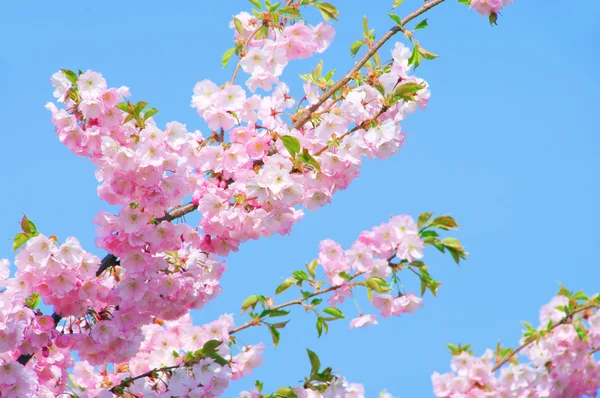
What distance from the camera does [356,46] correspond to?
13.6ft

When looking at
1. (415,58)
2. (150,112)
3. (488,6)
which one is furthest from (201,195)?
(488,6)

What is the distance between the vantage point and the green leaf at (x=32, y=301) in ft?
12.9

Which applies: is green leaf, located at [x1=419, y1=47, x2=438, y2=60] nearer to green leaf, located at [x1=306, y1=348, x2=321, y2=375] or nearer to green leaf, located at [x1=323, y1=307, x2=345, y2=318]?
green leaf, located at [x1=323, y1=307, x2=345, y2=318]

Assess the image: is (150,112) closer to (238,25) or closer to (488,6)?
(238,25)

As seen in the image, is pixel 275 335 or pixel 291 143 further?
pixel 275 335

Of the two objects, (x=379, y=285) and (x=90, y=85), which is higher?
(x=90, y=85)

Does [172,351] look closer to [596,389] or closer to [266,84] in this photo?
[266,84]

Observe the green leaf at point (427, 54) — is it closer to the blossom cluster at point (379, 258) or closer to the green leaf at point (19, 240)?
the blossom cluster at point (379, 258)

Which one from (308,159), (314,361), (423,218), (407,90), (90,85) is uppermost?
(90,85)

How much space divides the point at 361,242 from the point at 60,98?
5.54 ft

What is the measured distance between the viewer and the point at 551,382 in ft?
17.0

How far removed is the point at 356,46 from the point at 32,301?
A: 7.18 ft

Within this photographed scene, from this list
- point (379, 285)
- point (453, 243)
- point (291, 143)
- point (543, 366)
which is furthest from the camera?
point (543, 366)

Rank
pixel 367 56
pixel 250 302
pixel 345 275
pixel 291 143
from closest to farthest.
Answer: pixel 291 143 → pixel 345 275 → pixel 367 56 → pixel 250 302
